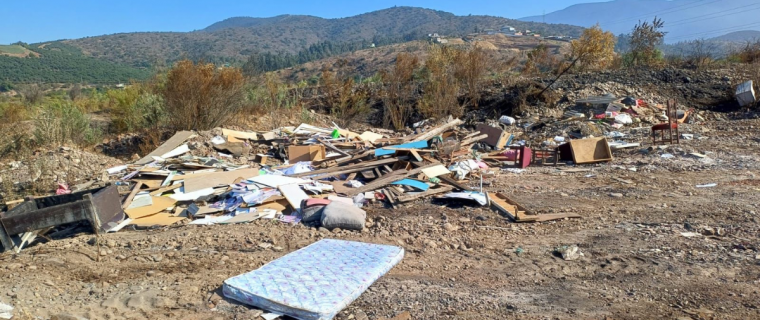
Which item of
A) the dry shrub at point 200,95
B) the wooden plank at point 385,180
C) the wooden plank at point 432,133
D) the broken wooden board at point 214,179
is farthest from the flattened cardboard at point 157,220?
the wooden plank at point 432,133

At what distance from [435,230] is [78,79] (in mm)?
55027

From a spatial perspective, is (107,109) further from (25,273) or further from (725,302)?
(725,302)

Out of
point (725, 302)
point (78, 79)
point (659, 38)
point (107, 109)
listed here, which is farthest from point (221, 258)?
point (78, 79)

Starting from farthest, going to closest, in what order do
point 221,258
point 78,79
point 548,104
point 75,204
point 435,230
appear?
point 78,79 < point 548,104 < point 435,230 < point 75,204 < point 221,258

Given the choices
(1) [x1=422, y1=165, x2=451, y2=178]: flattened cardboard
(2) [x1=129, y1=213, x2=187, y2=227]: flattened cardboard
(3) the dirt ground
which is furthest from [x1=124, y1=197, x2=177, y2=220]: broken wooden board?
(1) [x1=422, y1=165, x2=451, y2=178]: flattened cardboard

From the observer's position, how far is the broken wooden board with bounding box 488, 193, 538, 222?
210 inches

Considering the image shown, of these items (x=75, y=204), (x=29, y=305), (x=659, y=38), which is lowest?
(x=29, y=305)

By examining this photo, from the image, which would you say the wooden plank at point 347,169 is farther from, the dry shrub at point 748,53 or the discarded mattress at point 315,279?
the dry shrub at point 748,53

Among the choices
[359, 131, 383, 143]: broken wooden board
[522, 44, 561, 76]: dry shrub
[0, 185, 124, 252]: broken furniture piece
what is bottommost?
[359, 131, 383, 143]: broken wooden board

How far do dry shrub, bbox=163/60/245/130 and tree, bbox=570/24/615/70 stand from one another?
11.3 meters

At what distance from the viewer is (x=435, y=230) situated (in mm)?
5062

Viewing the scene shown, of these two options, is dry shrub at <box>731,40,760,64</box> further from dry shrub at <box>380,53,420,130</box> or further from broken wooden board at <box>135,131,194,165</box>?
broken wooden board at <box>135,131,194,165</box>

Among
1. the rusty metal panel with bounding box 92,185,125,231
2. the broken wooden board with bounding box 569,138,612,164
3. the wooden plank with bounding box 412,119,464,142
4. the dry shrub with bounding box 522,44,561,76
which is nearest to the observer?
the rusty metal panel with bounding box 92,185,125,231

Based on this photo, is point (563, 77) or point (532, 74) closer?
point (563, 77)
